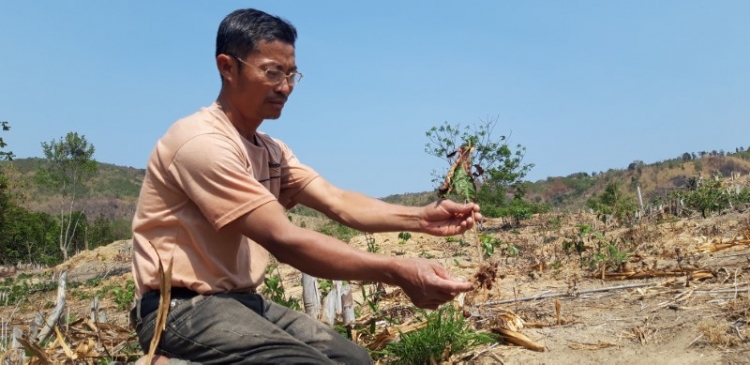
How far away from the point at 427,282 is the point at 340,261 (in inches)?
11.1

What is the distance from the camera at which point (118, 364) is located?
272 cm

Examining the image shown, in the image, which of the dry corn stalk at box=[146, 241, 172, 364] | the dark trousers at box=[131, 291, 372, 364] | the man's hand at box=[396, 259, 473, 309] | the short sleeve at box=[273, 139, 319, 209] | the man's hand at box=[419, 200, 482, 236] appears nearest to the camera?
the man's hand at box=[396, 259, 473, 309]

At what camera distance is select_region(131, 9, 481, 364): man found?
6.60ft

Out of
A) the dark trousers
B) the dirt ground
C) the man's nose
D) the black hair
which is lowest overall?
the dirt ground

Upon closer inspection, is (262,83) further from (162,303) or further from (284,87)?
(162,303)

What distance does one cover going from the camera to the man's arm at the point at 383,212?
104 inches

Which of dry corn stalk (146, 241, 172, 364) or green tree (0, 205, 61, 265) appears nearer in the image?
dry corn stalk (146, 241, 172, 364)

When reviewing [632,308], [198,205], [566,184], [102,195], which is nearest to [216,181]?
[198,205]

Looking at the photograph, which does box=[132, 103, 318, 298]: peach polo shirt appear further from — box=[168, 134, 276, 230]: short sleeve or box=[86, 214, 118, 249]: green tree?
box=[86, 214, 118, 249]: green tree

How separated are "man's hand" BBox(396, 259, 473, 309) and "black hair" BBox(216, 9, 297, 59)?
99 centimetres

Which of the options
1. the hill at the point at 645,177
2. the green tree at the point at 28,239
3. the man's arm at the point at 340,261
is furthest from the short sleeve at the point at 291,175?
the hill at the point at 645,177

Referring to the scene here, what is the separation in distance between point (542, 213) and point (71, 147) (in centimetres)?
1947

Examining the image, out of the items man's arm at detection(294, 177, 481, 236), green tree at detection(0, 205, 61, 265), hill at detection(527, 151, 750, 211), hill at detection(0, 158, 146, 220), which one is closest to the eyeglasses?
man's arm at detection(294, 177, 481, 236)

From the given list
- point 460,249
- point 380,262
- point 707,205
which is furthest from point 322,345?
point 707,205
